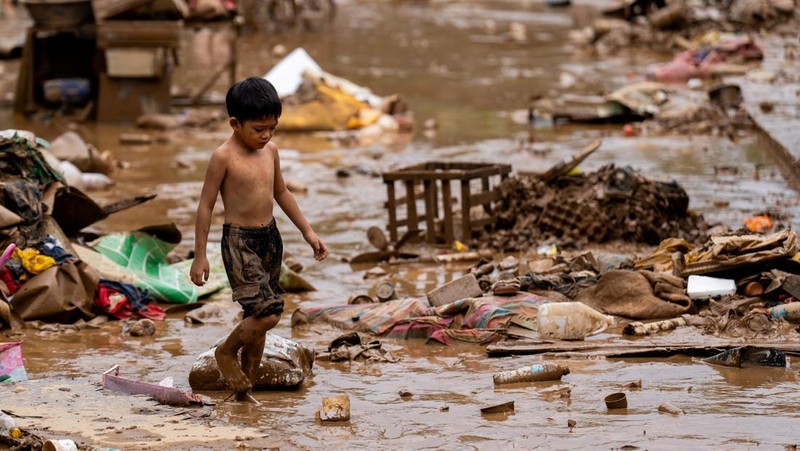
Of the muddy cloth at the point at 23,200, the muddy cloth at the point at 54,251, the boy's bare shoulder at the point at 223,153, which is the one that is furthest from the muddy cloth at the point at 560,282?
the muddy cloth at the point at 23,200

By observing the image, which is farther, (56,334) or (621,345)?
(56,334)

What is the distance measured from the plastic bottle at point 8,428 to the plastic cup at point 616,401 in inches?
92.2

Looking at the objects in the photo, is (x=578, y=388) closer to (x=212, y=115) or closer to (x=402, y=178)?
(x=402, y=178)

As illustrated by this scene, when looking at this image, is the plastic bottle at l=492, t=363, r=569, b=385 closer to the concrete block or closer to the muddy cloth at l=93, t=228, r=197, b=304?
the concrete block

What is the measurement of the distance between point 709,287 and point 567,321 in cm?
97

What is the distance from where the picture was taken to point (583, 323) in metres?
6.66

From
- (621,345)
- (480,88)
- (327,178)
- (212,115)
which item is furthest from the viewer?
(480,88)

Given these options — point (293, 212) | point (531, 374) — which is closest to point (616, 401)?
point (531, 374)

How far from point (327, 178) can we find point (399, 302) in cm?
529

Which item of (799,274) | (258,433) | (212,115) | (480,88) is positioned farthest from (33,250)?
(480,88)

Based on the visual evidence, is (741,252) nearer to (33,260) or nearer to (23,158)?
(33,260)

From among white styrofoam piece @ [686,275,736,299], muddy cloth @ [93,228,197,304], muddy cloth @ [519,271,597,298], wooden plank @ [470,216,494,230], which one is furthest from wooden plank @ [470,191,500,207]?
white styrofoam piece @ [686,275,736,299]

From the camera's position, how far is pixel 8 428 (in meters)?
4.72

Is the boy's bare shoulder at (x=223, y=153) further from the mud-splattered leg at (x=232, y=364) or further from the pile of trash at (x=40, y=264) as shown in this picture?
the pile of trash at (x=40, y=264)
